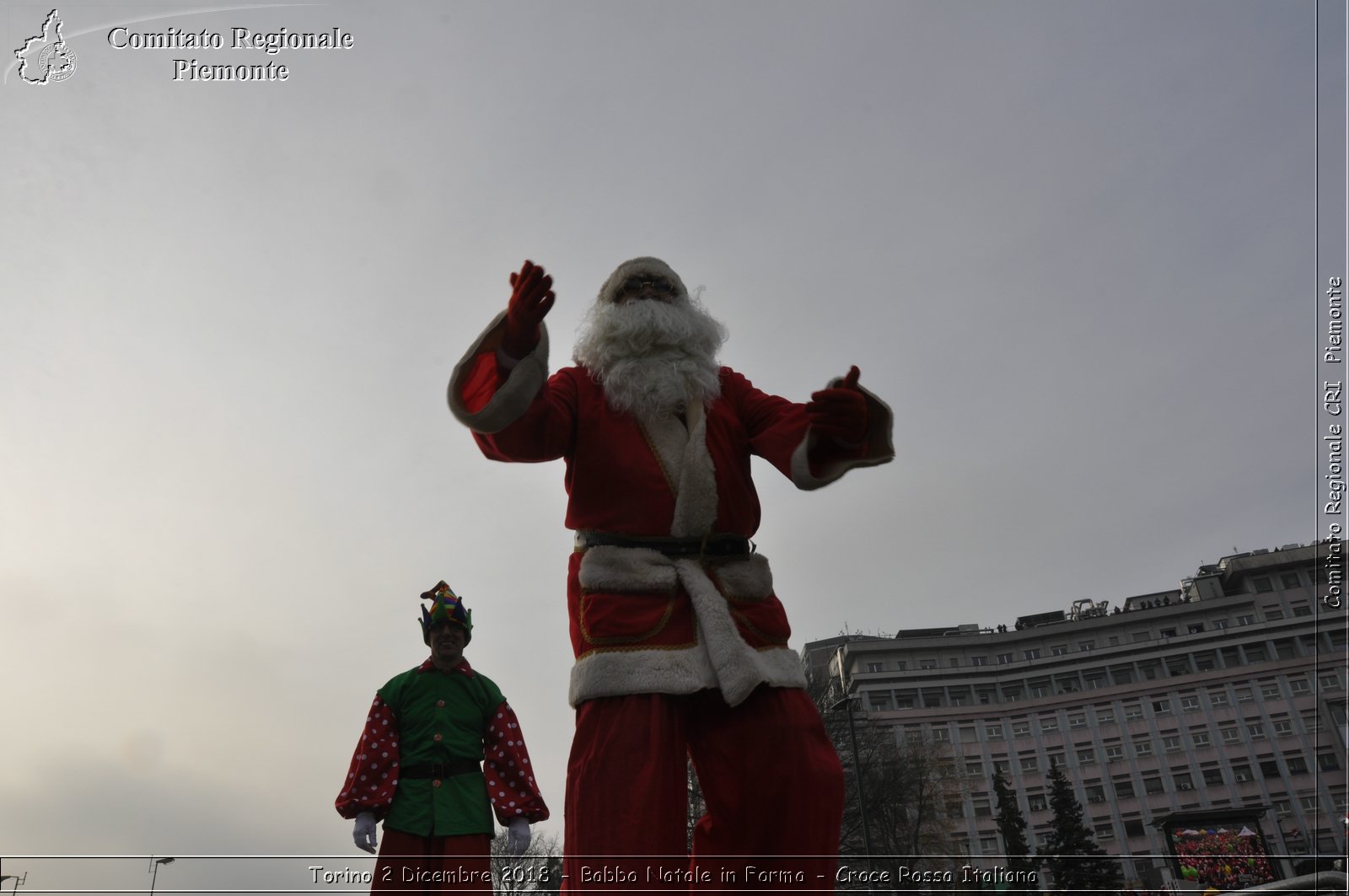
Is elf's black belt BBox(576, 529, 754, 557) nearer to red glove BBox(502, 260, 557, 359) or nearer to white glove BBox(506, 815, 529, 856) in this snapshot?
red glove BBox(502, 260, 557, 359)

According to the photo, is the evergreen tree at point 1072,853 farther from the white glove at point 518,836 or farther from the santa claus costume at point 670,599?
the santa claus costume at point 670,599

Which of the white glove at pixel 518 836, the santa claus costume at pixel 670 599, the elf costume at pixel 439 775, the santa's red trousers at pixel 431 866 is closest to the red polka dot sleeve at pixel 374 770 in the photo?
the elf costume at pixel 439 775

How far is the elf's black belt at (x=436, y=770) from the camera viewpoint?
413cm

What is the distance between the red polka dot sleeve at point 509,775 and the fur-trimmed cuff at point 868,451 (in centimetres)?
256

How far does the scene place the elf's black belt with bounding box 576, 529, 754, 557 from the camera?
8.39 feet

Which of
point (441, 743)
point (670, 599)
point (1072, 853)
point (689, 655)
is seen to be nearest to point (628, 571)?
point (670, 599)

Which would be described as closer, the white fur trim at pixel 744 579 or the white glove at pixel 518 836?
the white fur trim at pixel 744 579

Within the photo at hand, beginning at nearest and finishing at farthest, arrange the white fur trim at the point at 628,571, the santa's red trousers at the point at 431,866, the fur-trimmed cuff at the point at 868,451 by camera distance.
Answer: the white fur trim at the point at 628,571, the fur-trimmed cuff at the point at 868,451, the santa's red trousers at the point at 431,866

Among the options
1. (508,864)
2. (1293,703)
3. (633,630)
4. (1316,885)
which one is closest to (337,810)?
(508,864)

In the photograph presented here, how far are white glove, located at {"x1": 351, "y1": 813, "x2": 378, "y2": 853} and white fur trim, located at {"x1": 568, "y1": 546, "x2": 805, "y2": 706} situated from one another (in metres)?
2.23

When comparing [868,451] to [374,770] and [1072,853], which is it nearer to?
[374,770]

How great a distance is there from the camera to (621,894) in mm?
2029

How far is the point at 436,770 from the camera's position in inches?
163

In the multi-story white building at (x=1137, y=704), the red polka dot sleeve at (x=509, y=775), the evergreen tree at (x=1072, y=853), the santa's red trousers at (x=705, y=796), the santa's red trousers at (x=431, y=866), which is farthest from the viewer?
the multi-story white building at (x=1137, y=704)
